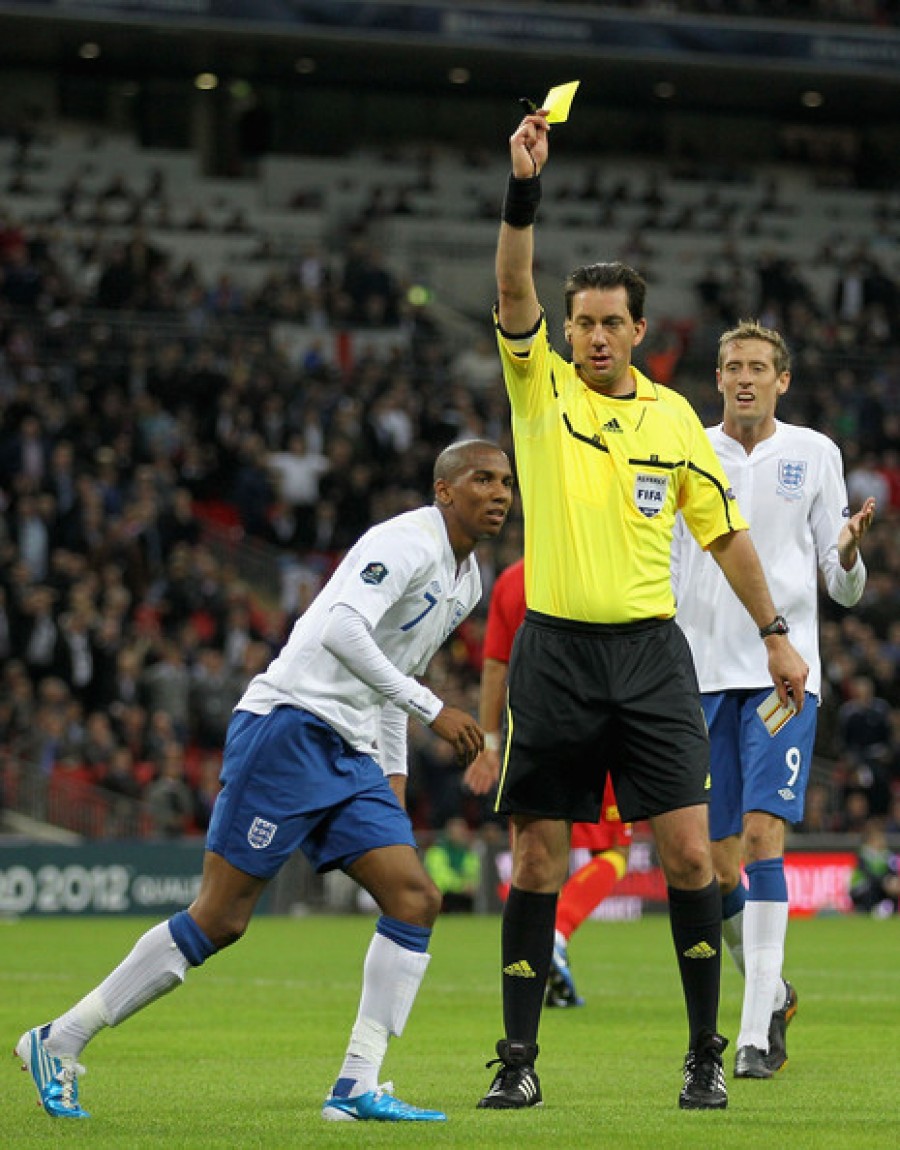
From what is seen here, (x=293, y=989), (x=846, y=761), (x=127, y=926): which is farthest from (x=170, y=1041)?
(x=846, y=761)

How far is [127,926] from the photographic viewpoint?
70.0ft

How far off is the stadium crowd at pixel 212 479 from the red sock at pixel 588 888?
1097 cm

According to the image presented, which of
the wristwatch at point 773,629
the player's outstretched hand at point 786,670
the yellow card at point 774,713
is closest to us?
the player's outstretched hand at point 786,670

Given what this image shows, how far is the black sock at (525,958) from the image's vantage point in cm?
772

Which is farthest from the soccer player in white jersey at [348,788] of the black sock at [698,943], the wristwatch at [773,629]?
the wristwatch at [773,629]

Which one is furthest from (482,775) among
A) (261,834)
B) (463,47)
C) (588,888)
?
(463,47)

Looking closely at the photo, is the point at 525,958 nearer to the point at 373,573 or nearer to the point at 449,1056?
the point at 373,573

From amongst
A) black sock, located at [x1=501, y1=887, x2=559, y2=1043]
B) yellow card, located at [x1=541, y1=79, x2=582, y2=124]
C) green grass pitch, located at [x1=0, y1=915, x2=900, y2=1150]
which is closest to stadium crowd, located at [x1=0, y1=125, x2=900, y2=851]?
green grass pitch, located at [x1=0, y1=915, x2=900, y2=1150]

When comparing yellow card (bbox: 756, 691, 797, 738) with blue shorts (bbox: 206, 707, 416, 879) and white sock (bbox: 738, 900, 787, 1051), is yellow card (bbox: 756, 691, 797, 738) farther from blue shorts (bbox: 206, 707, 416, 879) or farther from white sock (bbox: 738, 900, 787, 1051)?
blue shorts (bbox: 206, 707, 416, 879)

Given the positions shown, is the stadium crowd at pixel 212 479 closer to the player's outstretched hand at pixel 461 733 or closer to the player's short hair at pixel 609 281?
the player's short hair at pixel 609 281

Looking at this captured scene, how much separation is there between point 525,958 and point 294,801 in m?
0.91

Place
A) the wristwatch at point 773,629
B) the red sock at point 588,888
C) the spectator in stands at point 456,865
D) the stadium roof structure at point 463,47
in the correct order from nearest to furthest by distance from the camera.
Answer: the wristwatch at point 773,629, the red sock at point 588,888, the spectator in stands at point 456,865, the stadium roof structure at point 463,47

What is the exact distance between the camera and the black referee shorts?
764cm

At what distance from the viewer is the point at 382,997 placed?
→ 7.65 metres
